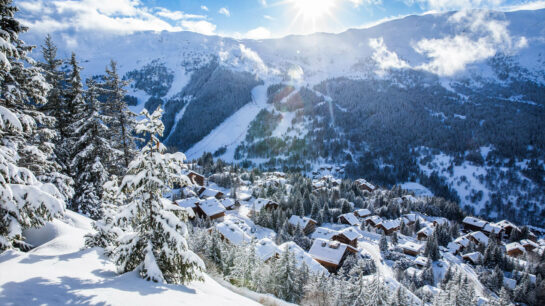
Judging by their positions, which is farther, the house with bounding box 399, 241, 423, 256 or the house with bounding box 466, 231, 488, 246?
the house with bounding box 466, 231, 488, 246

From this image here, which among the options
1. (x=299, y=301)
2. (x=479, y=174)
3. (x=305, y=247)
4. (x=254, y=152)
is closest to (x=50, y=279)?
(x=299, y=301)

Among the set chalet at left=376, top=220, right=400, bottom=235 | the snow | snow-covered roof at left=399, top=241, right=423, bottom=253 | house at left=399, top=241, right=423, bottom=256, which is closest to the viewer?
the snow

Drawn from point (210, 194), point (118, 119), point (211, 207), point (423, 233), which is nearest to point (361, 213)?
point (423, 233)

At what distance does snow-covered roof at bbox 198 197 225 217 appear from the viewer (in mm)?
61491

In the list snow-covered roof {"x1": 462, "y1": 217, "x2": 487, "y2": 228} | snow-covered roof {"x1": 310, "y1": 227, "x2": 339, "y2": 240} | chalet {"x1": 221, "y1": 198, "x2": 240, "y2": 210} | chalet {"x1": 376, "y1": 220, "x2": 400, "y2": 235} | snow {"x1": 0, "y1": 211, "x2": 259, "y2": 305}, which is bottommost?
snow-covered roof {"x1": 462, "y1": 217, "x2": 487, "y2": 228}

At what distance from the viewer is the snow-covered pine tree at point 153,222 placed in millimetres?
9398

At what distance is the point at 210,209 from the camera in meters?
62.4

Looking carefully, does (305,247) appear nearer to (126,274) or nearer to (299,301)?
(299,301)

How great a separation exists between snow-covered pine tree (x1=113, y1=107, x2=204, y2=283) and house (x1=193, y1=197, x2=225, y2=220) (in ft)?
170

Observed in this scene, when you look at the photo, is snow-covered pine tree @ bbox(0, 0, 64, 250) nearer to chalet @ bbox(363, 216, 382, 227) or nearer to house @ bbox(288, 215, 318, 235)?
Answer: house @ bbox(288, 215, 318, 235)

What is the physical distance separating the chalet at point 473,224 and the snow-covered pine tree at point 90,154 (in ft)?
362

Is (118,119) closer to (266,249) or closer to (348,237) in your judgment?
(266,249)

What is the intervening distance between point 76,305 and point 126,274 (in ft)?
8.90

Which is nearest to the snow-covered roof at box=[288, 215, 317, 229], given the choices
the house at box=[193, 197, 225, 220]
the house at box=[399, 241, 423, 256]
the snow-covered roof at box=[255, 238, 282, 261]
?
the house at box=[193, 197, 225, 220]
